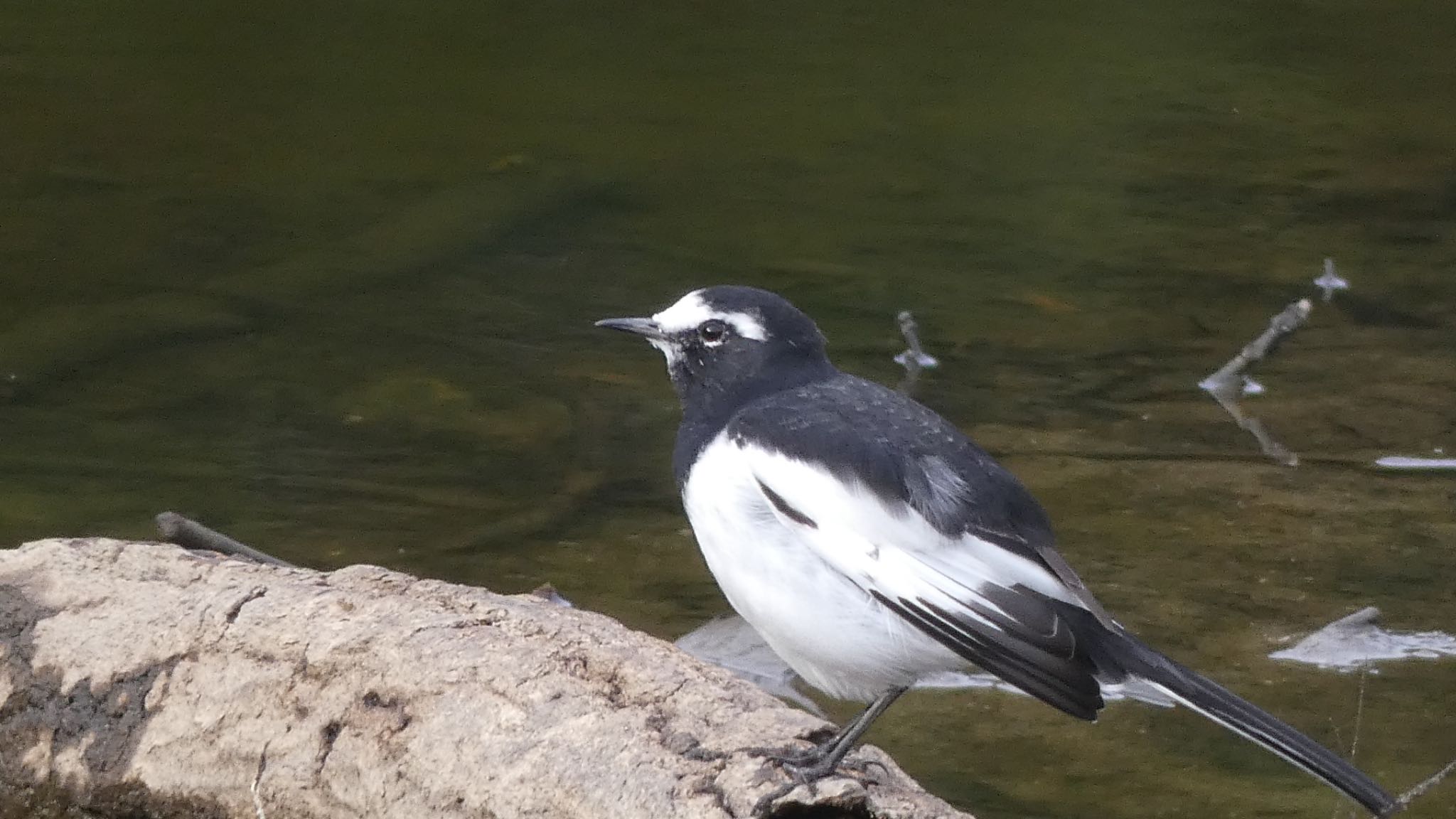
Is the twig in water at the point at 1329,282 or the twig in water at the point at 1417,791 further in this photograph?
the twig in water at the point at 1329,282

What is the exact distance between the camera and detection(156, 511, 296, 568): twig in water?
4.36 metres

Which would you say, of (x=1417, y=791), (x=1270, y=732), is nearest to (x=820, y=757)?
(x=1270, y=732)

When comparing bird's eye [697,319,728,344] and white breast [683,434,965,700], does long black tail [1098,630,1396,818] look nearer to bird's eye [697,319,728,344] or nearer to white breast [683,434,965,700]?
white breast [683,434,965,700]

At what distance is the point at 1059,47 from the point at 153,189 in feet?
18.9

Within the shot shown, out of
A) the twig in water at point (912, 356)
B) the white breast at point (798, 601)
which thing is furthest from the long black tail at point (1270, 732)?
the twig in water at point (912, 356)

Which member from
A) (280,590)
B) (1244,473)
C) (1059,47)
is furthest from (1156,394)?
(1059,47)

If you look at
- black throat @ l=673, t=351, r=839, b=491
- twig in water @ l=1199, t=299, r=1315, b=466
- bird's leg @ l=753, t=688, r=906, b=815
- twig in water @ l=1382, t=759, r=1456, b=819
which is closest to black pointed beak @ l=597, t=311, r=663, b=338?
black throat @ l=673, t=351, r=839, b=491

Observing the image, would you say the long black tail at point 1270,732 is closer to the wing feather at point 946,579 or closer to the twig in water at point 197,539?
the wing feather at point 946,579

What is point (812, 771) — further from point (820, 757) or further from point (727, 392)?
point (727, 392)

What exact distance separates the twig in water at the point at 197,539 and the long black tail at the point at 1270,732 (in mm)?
1847

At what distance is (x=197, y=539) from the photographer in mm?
4422

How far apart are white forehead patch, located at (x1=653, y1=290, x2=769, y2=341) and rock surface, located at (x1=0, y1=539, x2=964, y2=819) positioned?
2.31 feet

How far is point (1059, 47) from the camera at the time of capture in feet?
41.8

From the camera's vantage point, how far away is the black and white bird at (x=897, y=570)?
3594 mm
